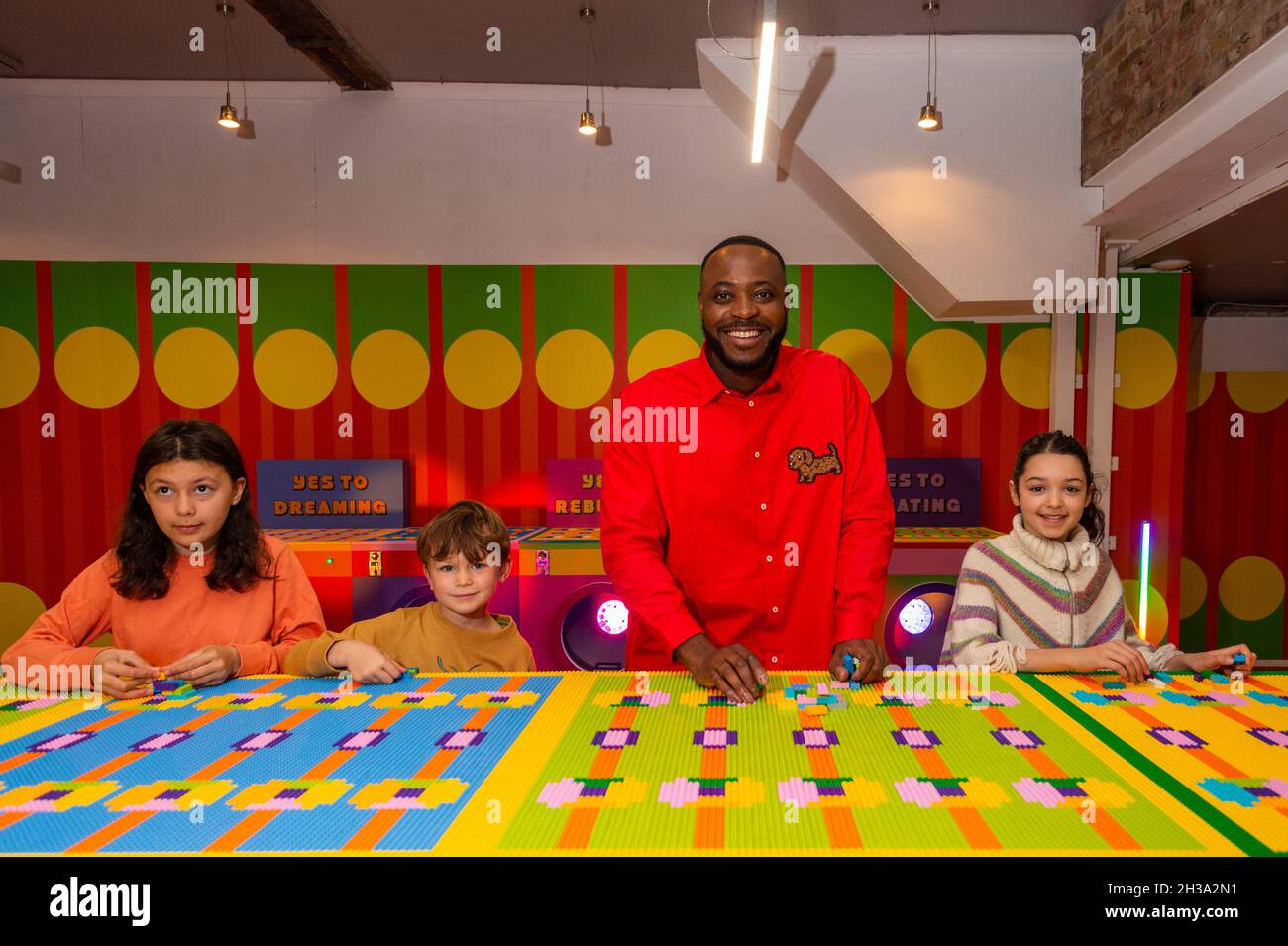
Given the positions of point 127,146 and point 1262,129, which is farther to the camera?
point 127,146

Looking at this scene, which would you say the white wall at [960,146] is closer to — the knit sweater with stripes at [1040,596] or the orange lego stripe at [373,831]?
the knit sweater with stripes at [1040,596]

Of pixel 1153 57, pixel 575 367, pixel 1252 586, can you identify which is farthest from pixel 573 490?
pixel 1252 586

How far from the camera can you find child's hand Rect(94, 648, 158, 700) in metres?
1.26

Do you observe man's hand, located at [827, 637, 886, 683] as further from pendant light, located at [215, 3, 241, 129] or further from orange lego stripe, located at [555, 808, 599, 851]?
pendant light, located at [215, 3, 241, 129]

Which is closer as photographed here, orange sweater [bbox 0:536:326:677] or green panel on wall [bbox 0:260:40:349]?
orange sweater [bbox 0:536:326:677]

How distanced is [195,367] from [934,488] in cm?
384

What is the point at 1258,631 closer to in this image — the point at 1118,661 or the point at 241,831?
the point at 1118,661

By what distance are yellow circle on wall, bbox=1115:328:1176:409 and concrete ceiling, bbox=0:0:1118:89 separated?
4.75ft

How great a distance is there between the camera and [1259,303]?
454 centimetres

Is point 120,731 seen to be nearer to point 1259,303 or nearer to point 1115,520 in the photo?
point 1115,520

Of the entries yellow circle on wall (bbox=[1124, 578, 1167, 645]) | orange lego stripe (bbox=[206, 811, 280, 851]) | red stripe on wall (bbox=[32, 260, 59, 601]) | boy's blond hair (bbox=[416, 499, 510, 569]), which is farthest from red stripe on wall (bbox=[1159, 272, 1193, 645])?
red stripe on wall (bbox=[32, 260, 59, 601])

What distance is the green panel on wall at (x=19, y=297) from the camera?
12.6 ft
